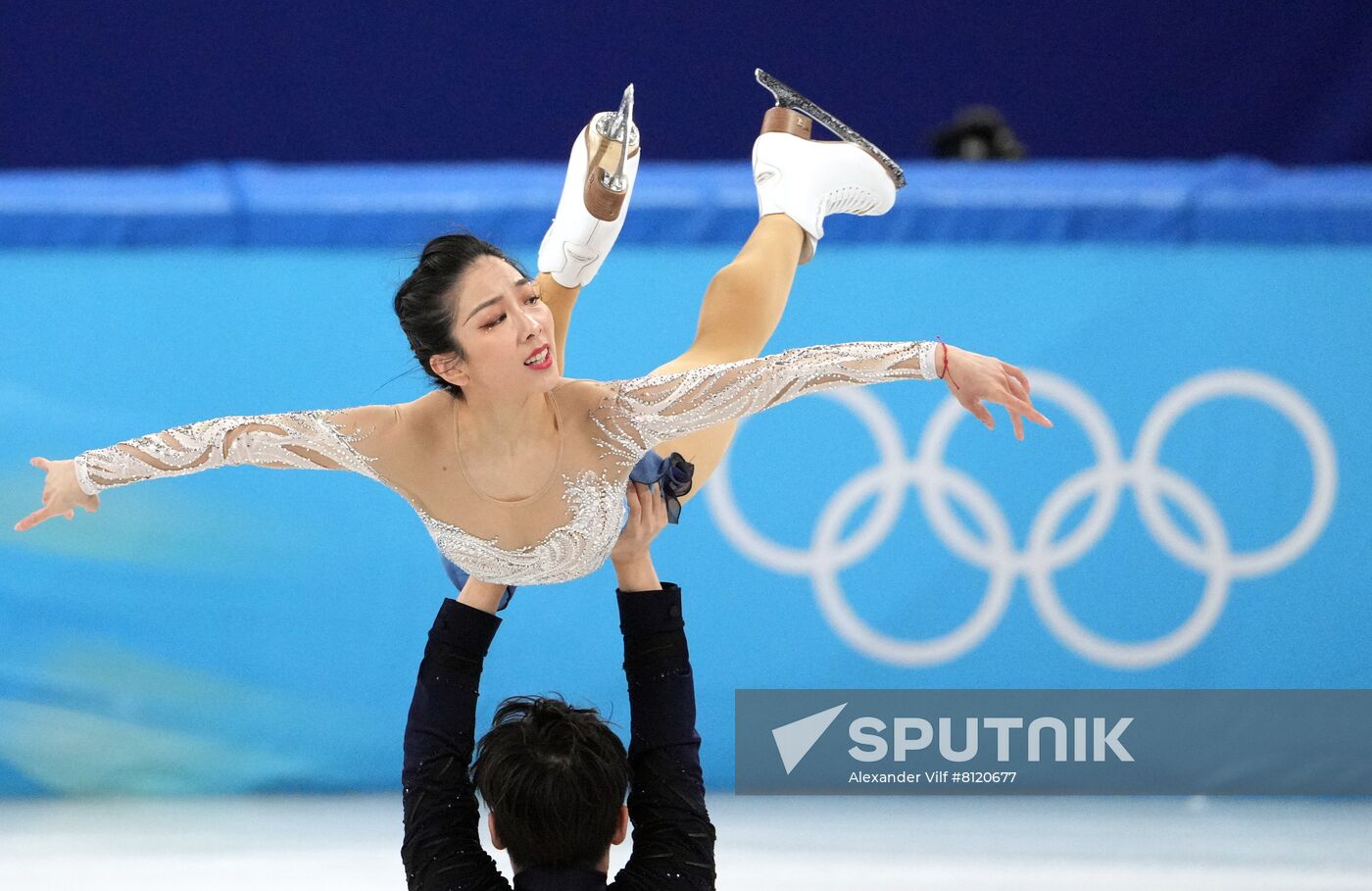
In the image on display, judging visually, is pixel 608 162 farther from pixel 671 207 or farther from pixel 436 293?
pixel 671 207

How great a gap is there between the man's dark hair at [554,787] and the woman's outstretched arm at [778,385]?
0.80 metres

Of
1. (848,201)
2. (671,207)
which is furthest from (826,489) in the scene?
(848,201)

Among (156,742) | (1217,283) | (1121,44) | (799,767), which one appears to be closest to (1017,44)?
(1121,44)

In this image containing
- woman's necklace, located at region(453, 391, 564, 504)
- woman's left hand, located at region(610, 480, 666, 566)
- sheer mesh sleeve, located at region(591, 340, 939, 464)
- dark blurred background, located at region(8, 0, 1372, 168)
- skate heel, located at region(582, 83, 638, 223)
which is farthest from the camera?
dark blurred background, located at region(8, 0, 1372, 168)

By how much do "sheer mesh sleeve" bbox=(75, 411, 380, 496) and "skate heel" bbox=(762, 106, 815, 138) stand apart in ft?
4.56

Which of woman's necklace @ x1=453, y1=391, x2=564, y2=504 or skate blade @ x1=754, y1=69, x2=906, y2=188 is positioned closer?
woman's necklace @ x1=453, y1=391, x2=564, y2=504

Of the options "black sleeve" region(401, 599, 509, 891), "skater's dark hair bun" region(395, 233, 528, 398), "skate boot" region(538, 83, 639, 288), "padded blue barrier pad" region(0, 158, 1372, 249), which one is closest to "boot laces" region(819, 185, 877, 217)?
"skate boot" region(538, 83, 639, 288)

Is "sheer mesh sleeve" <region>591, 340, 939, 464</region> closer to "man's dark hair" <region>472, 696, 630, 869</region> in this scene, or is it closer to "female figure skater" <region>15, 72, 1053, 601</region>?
"female figure skater" <region>15, 72, 1053, 601</region>

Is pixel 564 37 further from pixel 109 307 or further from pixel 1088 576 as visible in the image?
pixel 1088 576

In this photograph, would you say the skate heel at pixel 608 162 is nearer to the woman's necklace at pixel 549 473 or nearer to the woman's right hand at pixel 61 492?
the woman's necklace at pixel 549 473

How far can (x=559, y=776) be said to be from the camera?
6.46 ft

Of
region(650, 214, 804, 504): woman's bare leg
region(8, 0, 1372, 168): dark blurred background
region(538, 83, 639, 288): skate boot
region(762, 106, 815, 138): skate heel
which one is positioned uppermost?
region(8, 0, 1372, 168): dark blurred background

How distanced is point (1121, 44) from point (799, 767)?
13.2 feet

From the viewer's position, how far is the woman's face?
274 cm
